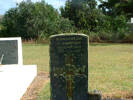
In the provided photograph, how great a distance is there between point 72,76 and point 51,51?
2.24 feet

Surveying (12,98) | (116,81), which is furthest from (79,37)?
(116,81)

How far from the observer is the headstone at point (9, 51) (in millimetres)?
8766

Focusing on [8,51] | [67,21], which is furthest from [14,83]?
[67,21]

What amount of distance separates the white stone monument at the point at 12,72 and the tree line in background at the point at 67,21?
74.1ft

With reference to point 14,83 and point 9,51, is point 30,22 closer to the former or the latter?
point 9,51

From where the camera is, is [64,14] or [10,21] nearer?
[10,21]

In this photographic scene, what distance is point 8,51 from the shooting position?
347 inches

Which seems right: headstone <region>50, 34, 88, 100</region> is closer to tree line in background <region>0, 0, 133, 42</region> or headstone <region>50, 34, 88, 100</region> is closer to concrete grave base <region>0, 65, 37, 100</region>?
concrete grave base <region>0, 65, 37, 100</region>

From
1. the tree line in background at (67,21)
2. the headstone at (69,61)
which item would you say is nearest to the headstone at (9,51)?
the headstone at (69,61)

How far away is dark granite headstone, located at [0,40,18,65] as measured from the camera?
8.77 meters

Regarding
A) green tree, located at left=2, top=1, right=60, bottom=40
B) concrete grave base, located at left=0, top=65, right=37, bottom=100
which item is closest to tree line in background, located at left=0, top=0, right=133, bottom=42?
green tree, located at left=2, top=1, right=60, bottom=40

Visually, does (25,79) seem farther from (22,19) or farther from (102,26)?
(102,26)

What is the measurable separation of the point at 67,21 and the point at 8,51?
24.8 meters

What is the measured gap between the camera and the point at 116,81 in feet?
27.4
